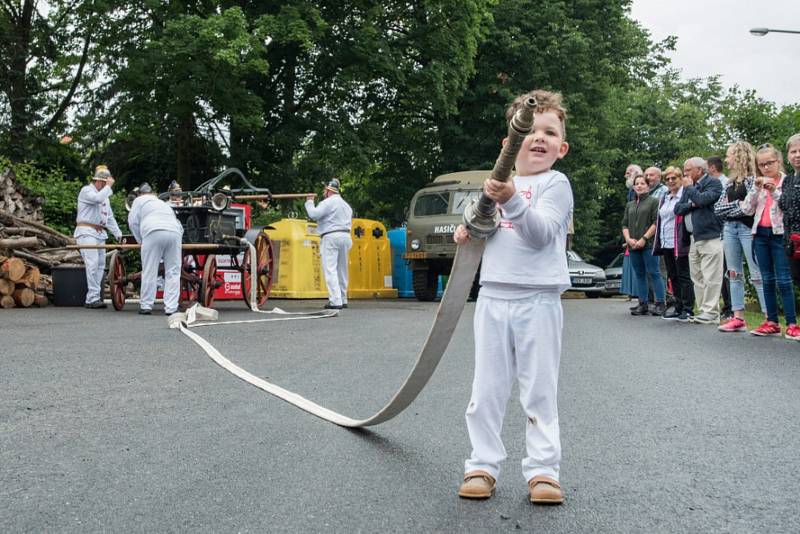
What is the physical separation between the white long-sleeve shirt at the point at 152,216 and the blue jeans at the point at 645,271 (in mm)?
6581

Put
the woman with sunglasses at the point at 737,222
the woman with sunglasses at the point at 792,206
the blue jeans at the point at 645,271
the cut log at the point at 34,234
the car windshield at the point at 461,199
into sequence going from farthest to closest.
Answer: the car windshield at the point at 461,199 → the cut log at the point at 34,234 → the blue jeans at the point at 645,271 → the woman with sunglasses at the point at 737,222 → the woman with sunglasses at the point at 792,206

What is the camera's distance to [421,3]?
23.9 metres

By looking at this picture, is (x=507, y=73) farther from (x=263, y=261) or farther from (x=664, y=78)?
(x=664, y=78)

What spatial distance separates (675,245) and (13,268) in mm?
10162

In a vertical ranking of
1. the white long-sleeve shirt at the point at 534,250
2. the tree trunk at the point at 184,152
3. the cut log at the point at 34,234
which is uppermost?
the tree trunk at the point at 184,152

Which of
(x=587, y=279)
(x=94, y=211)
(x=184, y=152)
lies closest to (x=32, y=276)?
(x=94, y=211)

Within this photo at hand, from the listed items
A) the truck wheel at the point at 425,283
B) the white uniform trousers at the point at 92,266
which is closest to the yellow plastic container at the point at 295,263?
the truck wheel at the point at 425,283

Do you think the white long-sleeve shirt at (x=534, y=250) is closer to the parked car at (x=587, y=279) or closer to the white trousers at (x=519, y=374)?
the white trousers at (x=519, y=374)

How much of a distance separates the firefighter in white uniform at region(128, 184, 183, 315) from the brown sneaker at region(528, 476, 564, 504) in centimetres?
981

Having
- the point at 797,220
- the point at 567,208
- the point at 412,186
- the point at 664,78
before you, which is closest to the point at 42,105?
the point at 412,186

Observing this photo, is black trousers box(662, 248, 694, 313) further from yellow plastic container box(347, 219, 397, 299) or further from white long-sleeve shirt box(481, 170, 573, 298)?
yellow plastic container box(347, 219, 397, 299)

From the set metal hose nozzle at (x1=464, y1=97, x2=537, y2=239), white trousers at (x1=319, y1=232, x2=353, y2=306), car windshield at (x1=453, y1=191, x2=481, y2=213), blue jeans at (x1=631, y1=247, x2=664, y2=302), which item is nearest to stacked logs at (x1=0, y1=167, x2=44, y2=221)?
white trousers at (x1=319, y1=232, x2=353, y2=306)

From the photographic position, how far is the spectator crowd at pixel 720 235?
9.14m

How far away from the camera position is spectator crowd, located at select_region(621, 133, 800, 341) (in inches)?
360
